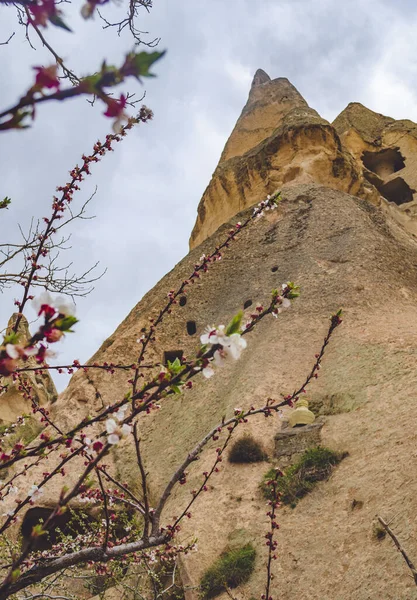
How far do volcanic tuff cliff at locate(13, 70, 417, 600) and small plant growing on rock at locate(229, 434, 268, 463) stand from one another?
0.16m

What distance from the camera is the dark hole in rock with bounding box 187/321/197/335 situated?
1548 cm

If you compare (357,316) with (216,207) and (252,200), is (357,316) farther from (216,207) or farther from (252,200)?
(216,207)

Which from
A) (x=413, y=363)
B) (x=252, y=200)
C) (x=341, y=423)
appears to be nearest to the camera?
(x=341, y=423)

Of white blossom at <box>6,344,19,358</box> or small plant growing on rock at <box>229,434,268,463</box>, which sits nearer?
white blossom at <box>6,344,19,358</box>

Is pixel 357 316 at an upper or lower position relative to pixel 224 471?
upper

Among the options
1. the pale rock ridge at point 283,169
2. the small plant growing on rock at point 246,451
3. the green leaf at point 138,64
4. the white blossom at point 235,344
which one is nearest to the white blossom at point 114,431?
the white blossom at point 235,344

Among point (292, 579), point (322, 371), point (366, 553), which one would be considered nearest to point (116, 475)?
point (322, 371)

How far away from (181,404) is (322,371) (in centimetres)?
354

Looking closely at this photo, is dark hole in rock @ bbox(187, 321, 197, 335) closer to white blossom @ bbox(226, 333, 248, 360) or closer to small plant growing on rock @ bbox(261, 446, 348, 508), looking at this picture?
small plant growing on rock @ bbox(261, 446, 348, 508)

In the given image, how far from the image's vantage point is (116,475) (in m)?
11.2

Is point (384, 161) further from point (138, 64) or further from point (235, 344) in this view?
point (138, 64)

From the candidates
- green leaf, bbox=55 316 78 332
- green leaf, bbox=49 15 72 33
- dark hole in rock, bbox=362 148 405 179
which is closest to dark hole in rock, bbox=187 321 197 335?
green leaf, bbox=55 316 78 332

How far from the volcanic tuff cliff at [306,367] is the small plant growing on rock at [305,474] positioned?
16 centimetres

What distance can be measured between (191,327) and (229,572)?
9348 mm
